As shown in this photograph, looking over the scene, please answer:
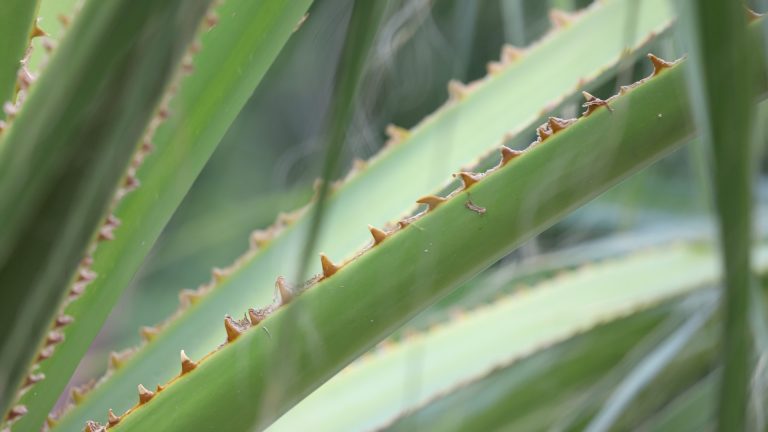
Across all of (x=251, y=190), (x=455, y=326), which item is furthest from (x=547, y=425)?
(x=251, y=190)

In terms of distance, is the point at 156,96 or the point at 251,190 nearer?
the point at 156,96

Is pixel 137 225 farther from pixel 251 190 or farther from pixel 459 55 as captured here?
pixel 251 190

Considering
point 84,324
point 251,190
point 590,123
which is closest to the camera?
point 590,123

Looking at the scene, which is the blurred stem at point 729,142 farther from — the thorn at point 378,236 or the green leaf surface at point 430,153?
the green leaf surface at point 430,153

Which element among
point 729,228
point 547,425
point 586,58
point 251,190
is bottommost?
point 729,228

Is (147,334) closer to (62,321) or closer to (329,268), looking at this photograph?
(62,321)

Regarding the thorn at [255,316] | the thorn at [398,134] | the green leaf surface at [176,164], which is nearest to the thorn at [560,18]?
the thorn at [398,134]
